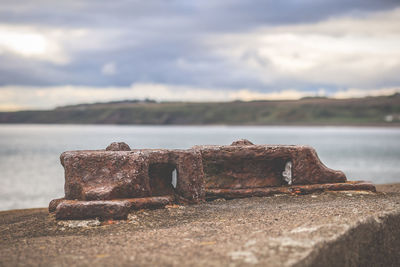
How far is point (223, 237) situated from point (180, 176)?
2622 millimetres

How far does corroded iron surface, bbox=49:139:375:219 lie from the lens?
6.40 meters

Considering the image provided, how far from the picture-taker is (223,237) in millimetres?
4762

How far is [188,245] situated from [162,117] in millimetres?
174387

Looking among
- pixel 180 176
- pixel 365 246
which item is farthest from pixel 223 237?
pixel 180 176

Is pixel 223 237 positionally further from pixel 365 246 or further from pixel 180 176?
pixel 180 176

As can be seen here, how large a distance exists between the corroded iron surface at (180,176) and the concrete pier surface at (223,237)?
26cm

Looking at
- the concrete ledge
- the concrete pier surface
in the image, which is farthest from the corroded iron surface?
the concrete ledge

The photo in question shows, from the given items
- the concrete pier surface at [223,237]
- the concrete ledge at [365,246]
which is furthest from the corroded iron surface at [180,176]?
the concrete ledge at [365,246]

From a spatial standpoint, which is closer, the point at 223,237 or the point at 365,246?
the point at 223,237

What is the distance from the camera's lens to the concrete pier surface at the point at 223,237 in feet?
13.3

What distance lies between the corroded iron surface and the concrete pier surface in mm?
263

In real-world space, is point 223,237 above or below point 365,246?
above

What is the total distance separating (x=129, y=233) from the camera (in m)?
5.34

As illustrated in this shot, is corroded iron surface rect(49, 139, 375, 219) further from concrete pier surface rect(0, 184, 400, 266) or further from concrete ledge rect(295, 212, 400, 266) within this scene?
concrete ledge rect(295, 212, 400, 266)
